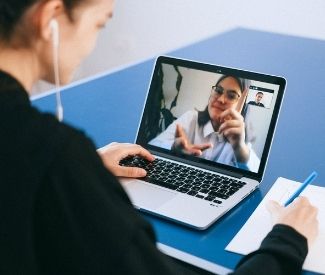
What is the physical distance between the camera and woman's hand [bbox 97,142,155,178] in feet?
3.64

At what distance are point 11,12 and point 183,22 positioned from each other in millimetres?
2607

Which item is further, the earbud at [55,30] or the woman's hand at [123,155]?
the woman's hand at [123,155]

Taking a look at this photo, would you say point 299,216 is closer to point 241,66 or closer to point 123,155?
point 123,155

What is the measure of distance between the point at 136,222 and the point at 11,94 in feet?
0.68

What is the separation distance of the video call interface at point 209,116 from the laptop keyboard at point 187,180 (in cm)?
4

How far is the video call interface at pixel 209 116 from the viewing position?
3.62 ft

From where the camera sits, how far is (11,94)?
60cm

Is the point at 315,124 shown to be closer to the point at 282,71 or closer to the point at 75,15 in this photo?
the point at 282,71

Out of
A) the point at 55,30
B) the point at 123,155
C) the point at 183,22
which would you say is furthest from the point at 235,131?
the point at 183,22

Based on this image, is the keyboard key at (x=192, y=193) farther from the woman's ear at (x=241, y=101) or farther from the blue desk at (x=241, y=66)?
the woman's ear at (x=241, y=101)

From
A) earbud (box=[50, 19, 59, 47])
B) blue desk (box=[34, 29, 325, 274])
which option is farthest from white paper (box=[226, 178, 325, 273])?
earbud (box=[50, 19, 59, 47])

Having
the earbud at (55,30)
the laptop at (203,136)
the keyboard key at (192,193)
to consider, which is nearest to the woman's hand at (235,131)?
the laptop at (203,136)

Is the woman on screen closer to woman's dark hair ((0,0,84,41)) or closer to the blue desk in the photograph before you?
the blue desk

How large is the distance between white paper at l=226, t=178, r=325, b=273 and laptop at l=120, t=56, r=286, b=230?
48mm
